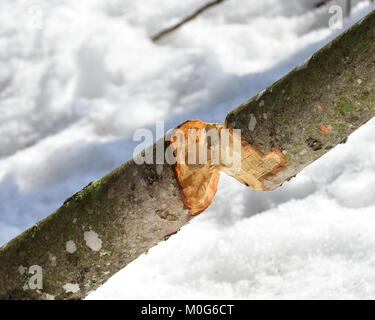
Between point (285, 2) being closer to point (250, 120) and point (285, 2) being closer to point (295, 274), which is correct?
point (295, 274)

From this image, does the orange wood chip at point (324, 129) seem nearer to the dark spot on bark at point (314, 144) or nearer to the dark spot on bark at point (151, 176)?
the dark spot on bark at point (314, 144)

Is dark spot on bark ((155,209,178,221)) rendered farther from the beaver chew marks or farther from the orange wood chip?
the orange wood chip

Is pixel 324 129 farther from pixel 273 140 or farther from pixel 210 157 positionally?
pixel 210 157

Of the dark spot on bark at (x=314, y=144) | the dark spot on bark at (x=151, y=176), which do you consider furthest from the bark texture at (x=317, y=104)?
the dark spot on bark at (x=151, y=176)

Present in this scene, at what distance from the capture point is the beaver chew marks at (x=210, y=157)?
30.5 inches

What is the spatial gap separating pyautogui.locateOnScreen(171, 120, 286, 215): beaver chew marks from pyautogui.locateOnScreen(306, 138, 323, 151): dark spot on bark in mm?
52

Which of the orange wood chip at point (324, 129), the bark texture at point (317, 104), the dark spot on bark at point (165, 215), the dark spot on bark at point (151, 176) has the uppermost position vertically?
the bark texture at point (317, 104)

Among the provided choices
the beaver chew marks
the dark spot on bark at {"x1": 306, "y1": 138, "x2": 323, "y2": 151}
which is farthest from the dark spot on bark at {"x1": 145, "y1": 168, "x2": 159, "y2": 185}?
the dark spot on bark at {"x1": 306, "y1": 138, "x2": 323, "y2": 151}

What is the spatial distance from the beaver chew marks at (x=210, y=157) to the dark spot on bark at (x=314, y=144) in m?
0.05

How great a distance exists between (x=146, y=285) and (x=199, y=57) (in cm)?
127

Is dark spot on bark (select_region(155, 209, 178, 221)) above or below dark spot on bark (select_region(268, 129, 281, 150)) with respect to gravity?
below

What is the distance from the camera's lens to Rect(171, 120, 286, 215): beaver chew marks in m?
0.77

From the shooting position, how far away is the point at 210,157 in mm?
795

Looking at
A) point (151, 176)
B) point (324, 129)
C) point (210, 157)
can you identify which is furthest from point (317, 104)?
point (151, 176)
